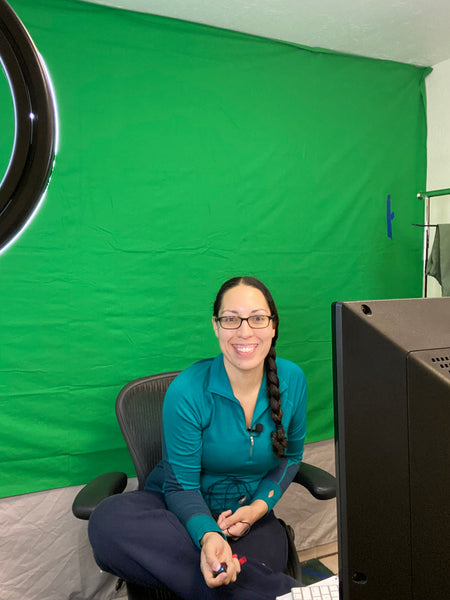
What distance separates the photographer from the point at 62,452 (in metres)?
1.76

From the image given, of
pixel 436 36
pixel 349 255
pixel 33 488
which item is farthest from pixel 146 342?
pixel 436 36

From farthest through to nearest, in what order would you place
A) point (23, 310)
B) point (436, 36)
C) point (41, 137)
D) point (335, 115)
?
point (335, 115)
point (436, 36)
point (23, 310)
point (41, 137)

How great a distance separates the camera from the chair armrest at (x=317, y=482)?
143 cm

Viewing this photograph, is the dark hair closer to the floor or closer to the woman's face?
the woman's face

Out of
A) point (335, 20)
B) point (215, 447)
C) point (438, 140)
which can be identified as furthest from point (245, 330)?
point (438, 140)

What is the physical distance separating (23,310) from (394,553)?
1.52 meters

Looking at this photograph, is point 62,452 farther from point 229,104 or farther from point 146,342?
point 229,104

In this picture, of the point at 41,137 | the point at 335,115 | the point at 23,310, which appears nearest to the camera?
the point at 41,137

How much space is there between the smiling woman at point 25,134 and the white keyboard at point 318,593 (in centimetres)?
73

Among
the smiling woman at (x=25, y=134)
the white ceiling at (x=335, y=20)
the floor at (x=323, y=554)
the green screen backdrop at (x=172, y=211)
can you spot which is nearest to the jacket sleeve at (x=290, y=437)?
the green screen backdrop at (x=172, y=211)

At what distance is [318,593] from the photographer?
0.81 metres

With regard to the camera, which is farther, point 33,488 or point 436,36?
point 436,36

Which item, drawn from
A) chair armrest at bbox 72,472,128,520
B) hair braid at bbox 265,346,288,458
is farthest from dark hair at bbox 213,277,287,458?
chair armrest at bbox 72,472,128,520

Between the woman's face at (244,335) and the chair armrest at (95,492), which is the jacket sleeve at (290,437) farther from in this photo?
the chair armrest at (95,492)
